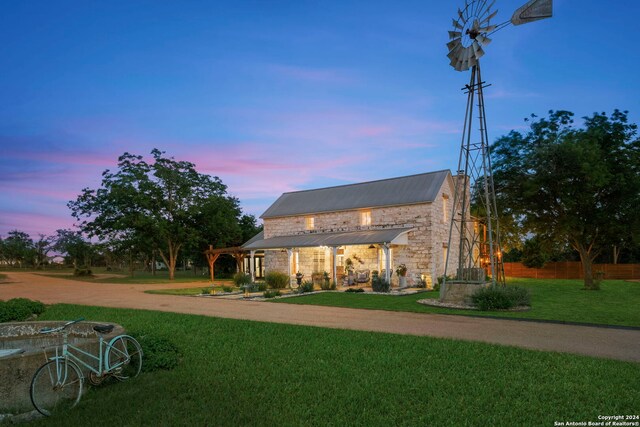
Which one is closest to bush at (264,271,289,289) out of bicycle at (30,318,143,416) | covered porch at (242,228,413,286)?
covered porch at (242,228,413,286)

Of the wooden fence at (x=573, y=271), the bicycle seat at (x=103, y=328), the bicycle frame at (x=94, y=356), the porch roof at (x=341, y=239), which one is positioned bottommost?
the wooden fence at (x=573, y=271)

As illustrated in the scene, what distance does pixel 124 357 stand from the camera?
6.90 m

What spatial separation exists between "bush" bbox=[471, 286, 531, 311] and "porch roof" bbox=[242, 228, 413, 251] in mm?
7569

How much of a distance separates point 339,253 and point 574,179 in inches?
518

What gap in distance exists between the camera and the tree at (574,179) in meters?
21.1

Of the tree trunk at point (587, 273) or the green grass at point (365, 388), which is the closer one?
the green grass at point (365, 388)

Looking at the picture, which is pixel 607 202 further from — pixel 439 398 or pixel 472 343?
pixel 439 398

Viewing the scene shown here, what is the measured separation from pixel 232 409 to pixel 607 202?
23.8 m

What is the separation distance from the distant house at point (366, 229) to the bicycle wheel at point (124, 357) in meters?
15.8

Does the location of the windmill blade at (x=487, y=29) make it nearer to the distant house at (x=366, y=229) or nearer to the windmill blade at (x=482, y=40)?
the windmill blade at (x=482, y=40)

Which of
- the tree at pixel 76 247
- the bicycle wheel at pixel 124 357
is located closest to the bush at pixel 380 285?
the bicycle wheel at pixel 124 357

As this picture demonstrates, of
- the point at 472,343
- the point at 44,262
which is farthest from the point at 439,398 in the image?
the point at 44,262

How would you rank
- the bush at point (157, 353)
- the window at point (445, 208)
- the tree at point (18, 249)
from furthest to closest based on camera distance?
1. the tree at point (18, 249)
2. the window at point (445, 208)
3. the bush at point (157, 353)

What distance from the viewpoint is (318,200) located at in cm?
3014
